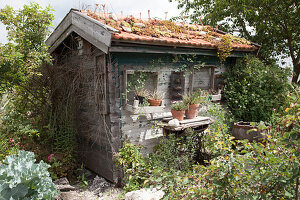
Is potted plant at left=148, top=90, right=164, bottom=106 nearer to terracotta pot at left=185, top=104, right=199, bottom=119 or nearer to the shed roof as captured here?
terracotta pot at left=185, top=104, right=199, bottom=119

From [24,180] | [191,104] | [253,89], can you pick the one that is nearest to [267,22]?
[253,89]

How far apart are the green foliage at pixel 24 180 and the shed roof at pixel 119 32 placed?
236 centimetres

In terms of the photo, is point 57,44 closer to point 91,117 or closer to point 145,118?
point 91,117

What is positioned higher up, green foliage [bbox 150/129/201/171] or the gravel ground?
green foliage [bbox 150/129/201/171]

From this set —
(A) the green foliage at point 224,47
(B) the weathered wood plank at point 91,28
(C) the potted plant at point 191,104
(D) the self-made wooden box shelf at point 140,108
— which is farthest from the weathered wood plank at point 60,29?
(A) the green foliage at point 224,47

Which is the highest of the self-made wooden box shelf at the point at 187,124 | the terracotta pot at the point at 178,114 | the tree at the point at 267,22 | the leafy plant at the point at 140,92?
the tree at the point at 267,22

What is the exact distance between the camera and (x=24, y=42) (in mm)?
5133

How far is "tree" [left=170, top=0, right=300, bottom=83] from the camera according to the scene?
355 inches

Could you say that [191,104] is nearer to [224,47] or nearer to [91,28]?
[224,47]

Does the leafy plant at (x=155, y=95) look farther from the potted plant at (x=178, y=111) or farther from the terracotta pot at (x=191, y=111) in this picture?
the terracotta pot at (x=191, y=111)

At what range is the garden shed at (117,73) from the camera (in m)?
4.48

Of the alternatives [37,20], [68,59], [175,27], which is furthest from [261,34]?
[37,20]

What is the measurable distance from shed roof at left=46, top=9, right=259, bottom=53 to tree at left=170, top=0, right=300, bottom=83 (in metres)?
4.34

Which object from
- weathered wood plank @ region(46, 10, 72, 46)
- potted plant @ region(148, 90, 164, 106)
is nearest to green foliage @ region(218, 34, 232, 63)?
potted plant @ region(148, 90, 164, 106)
